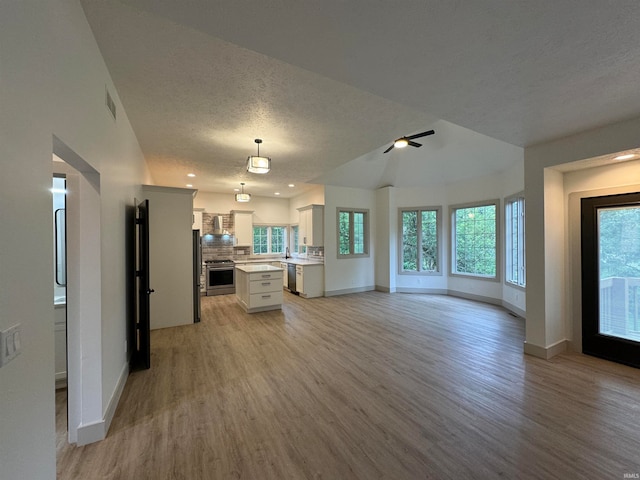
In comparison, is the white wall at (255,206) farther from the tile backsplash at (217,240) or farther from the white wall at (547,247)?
the white wall at (547,247)

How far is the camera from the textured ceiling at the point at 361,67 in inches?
57.7

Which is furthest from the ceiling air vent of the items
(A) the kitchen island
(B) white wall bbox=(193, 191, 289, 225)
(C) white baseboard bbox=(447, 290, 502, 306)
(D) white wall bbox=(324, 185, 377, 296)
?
(C) white baseboard bbox=(447, 290, 502, 306)

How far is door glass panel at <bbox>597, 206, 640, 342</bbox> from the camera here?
3111 millimetres

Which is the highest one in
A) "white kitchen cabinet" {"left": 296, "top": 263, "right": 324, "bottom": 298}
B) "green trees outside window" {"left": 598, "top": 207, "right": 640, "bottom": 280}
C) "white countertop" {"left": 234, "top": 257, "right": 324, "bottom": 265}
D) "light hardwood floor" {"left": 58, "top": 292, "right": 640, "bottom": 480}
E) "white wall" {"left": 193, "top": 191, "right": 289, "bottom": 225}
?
"white wall" {"left": 193, "top": 191, "right": 289, "bottom": 225}

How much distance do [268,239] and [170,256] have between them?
4.58 meters

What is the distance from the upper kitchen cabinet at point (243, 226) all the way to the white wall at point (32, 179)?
665 centimetres

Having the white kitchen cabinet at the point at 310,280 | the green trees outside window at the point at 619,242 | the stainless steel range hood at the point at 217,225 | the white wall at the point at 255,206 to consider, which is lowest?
the white kitchen cabinet at the point at 310,280

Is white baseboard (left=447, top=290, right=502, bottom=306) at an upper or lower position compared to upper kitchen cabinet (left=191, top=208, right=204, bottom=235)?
lower

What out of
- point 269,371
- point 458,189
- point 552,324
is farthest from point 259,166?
point 458,189

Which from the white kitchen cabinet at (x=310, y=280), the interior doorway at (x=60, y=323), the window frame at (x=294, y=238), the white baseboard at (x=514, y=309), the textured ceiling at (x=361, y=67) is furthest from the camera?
the window frame at (x=294, y=238)

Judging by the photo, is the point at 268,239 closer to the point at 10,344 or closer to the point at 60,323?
the point at 60,323

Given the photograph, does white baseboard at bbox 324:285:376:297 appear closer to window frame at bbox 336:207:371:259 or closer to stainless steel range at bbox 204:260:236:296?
window frame at bbox 336:207:371:259

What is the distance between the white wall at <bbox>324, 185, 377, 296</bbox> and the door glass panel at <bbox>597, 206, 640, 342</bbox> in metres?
4.91

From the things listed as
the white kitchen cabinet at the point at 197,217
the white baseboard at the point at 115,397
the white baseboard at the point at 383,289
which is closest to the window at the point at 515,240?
the white baseboard at the point at 383,289
